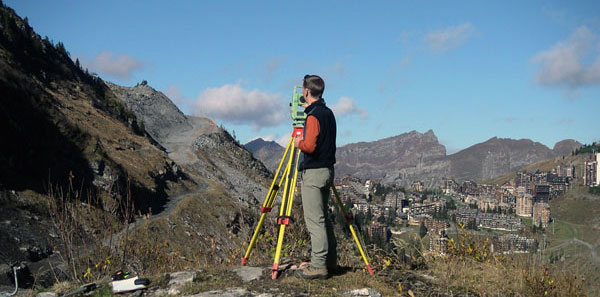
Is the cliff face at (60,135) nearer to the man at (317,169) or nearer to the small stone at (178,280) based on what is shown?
the small stone at (178,280)

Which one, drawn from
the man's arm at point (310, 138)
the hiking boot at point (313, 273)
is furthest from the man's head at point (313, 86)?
the hiking boot at point (313, 273)

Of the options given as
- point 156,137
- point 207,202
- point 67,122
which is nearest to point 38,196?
point 67,122

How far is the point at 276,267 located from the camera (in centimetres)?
620

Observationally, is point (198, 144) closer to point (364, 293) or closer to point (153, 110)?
point (153, 110)

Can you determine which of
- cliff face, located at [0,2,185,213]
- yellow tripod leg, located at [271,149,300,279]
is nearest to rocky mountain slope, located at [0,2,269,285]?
cliff face, located at [0,2,185,213]

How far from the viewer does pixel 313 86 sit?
6336 mm

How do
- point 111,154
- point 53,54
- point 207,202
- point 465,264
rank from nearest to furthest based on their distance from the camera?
point 465,264, point 111,154, point 207,202, point 53,54

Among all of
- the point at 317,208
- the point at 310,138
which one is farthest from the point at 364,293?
the point at 310,138

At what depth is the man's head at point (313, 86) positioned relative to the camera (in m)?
6.35

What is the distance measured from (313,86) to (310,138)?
0.81 m

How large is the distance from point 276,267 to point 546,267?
382 centimetres

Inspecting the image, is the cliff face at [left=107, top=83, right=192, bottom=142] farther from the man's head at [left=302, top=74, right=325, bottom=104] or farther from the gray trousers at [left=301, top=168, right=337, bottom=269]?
the gray trousers at [left=301, top=168, right=337, bottom=269]

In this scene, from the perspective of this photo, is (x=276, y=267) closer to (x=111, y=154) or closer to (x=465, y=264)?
(x=465, y=264)

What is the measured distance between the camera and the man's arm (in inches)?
240
